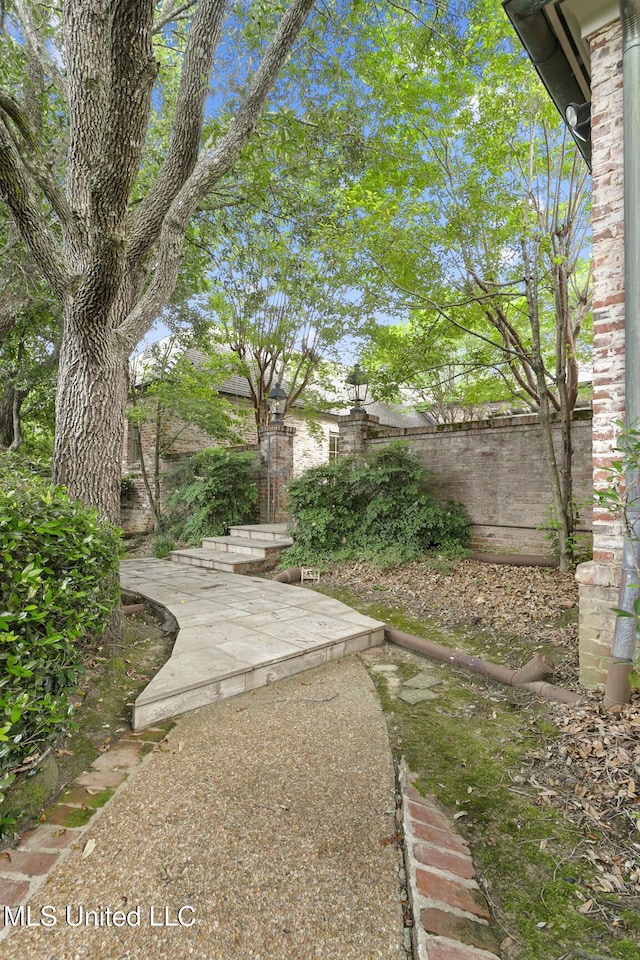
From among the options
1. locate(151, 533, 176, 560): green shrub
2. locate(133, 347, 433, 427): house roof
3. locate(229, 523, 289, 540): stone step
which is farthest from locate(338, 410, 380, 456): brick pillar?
locate(151, 533, 176, 560): green shrub

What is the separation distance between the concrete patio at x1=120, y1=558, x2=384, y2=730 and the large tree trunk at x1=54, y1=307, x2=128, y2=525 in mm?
1239

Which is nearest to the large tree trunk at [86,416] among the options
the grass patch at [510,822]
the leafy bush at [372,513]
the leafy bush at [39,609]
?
the leafy bush at [39,609]

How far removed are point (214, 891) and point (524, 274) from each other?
6.14 meters

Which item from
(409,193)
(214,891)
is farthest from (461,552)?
(214,891)

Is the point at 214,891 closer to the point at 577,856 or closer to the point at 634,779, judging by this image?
the point at 577,856

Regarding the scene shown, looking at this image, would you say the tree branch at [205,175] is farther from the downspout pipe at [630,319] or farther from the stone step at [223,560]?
the stone step at [223,560]

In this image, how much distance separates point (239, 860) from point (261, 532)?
6289mm

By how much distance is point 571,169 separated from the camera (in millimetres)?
5062

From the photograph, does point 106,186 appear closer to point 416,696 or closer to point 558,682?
point 416,696

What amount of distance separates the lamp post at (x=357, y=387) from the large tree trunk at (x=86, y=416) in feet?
14.6

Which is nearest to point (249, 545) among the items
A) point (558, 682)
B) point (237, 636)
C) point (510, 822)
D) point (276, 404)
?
point (276, 404)

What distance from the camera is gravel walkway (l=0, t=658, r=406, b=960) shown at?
126 centimetres

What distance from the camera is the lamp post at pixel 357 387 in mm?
7219

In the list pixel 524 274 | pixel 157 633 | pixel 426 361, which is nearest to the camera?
pixel 157 633
